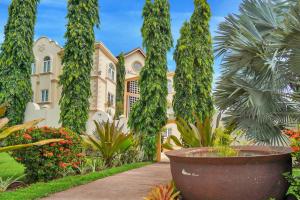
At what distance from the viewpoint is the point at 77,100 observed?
46.9 feet

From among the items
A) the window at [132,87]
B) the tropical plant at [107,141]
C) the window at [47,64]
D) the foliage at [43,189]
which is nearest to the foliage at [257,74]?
the foliage at [43,189]

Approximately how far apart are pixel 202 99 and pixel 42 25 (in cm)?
1031

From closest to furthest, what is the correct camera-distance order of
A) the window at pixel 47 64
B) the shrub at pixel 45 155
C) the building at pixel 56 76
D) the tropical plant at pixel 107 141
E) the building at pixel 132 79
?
the shrub at pixel 45 155
the tropical plant at pixel 107 141
the building at pixel 56 76
the window at pixel 47 64
the building at pixel 132 79

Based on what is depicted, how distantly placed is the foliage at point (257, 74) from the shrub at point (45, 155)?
368cm

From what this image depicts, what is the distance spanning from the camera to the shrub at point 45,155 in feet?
22.9

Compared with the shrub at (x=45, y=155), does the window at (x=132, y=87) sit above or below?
above

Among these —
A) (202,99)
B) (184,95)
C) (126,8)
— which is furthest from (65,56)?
(202,99)

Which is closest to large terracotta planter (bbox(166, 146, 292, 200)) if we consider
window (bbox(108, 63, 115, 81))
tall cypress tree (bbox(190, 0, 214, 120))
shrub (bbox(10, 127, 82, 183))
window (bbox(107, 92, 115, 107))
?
shrub (bbox(10, 127, 82, 183))

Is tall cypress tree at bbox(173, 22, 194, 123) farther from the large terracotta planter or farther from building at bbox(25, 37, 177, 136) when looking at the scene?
building at bbox(25, 37, 177, 136)

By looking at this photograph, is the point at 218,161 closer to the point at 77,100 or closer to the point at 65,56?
the point at 77,100

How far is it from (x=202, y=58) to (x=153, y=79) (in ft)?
9.78

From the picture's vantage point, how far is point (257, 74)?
6.54 m

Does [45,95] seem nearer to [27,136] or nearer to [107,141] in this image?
[107,141]

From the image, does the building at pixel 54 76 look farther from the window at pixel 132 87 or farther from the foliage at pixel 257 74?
the foliage at pixel 257 74
